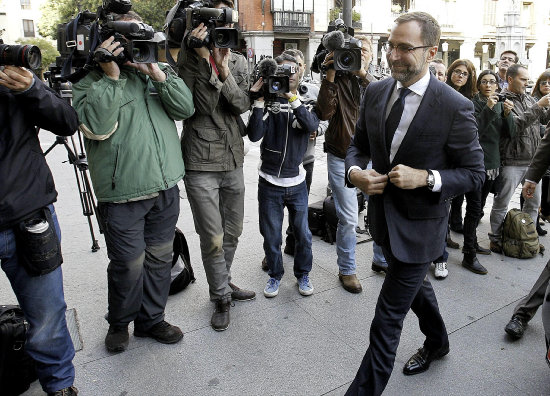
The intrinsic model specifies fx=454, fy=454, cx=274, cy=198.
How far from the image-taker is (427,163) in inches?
89.6

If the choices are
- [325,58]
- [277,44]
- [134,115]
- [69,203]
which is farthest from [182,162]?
[277,44]

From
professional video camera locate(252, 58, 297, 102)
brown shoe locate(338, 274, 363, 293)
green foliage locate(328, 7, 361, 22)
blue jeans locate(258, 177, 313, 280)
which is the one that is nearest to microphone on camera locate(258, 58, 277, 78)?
professional video camera locate(252, 58, 297, 102)

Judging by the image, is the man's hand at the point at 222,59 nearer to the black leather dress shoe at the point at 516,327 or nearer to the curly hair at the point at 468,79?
the black leather dress shoe at the point at 516,327

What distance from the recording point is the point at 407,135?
2258mm

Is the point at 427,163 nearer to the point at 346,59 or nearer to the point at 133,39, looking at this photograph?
the point at 346,59

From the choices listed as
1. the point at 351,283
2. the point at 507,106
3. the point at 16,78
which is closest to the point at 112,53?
the point at 16,78

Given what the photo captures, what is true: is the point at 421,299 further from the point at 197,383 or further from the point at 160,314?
the point at 160,314

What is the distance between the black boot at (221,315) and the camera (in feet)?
10.7

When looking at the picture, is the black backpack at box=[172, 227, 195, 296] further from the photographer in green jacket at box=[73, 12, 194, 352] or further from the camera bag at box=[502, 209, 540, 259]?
the camera bag at box=[502, 209, 540, 259]

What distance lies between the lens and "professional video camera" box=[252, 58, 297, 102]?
333cm

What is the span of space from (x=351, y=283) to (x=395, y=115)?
192 cm

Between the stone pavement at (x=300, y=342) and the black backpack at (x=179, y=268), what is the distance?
0.10 m

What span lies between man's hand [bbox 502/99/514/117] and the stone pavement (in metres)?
1.49

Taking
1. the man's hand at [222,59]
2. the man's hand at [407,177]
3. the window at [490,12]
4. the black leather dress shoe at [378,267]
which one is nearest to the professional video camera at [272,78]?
the man's hand at [222,59]
